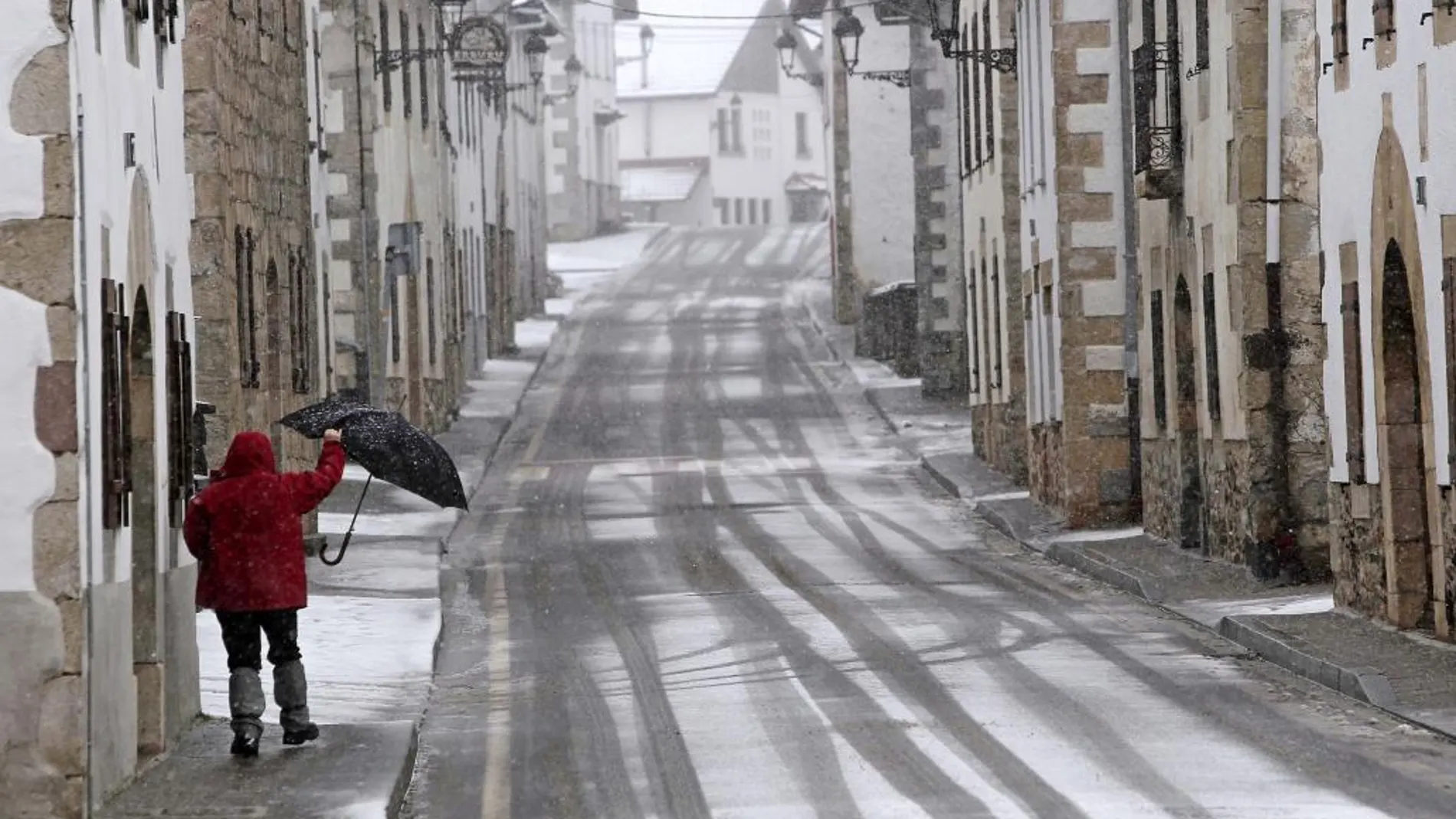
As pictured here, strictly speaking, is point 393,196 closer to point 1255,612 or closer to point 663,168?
point 1255,612

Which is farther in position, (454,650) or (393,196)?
(393,196)

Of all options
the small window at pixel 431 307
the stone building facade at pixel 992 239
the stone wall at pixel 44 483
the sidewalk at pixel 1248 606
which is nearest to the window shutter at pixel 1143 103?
the sidewalk at pixel 1248 606

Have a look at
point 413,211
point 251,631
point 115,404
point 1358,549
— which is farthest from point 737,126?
point 115,404

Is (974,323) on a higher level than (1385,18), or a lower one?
lower

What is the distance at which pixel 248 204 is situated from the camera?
22.2 metres

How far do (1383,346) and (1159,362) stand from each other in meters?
8.88

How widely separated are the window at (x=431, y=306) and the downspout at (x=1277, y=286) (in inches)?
929

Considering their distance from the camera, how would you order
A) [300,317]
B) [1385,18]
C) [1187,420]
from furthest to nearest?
[300,317] → [1187,420] → [1385,18]

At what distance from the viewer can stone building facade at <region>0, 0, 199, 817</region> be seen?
10945mm

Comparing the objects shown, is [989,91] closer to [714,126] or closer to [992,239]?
[992,239]

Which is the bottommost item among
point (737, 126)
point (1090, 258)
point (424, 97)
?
point (1090, 258)

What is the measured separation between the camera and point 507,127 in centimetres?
6794

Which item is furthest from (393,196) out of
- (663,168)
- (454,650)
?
(663,168)

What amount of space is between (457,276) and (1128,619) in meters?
32.5
